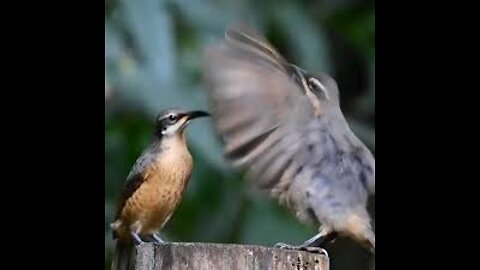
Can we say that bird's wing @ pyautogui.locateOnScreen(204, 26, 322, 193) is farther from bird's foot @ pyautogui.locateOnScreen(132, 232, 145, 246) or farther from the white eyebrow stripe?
bird's foot @ pyautogui.locateOnScreen(132, 232, 145, 246)

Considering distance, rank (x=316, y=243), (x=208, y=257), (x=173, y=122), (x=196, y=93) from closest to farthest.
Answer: (x=208, y=257)
(x=173, y=122)
(x=316, y=243)
(x=196, y=93)

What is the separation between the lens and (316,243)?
5.73 feet

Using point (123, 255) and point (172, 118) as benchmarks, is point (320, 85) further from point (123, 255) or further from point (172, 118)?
point (123, 255)

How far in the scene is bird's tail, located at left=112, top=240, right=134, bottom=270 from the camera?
1.63 metres

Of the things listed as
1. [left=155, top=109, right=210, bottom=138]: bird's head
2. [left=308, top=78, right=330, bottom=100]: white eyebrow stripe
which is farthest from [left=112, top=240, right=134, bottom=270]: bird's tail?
[left=308, top=78, right=330, bottom=100]: white eyebrow stripe

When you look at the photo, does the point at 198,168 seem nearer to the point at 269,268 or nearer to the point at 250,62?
the point at 250,62

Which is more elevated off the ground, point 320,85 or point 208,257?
point 320,85

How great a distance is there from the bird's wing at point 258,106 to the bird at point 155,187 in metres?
0.04

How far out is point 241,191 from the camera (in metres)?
2.07

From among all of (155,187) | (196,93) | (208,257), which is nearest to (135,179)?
(155,187)

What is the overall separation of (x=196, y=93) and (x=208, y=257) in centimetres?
39

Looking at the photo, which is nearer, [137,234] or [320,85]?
[137,234]

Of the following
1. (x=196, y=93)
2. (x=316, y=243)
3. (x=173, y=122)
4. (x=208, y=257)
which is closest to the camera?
(x=208, y=257)
